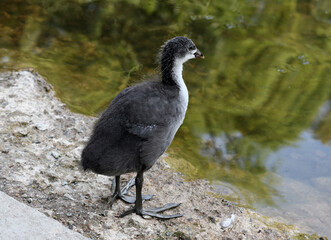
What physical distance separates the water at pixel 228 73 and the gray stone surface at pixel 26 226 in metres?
1.86

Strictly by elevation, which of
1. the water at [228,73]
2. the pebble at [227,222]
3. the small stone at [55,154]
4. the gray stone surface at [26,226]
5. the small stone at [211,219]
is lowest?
the small stone at [55,154]

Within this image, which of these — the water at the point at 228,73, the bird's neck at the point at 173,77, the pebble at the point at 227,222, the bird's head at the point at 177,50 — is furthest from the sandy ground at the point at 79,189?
the bird's head at the point at 177,50

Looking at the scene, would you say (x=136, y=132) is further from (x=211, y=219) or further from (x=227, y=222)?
(x=227, y=222)

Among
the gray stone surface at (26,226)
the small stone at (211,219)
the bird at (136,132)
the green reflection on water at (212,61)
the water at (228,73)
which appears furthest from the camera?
the green reflection on water at (212,61)

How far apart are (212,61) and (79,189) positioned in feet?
10.9

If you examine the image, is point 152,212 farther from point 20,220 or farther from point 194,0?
point 194,0

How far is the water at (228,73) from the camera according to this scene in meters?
4.77

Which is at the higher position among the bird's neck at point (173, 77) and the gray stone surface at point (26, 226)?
the bird's neck at point (173, 77)

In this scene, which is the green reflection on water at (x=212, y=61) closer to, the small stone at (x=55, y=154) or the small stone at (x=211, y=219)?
the small stone at (x=211, y=219)

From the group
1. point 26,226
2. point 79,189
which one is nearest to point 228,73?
point 79,189

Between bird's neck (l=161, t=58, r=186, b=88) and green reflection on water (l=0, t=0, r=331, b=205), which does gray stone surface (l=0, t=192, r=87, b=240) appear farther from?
green reflection on water (l=0, t=0, r=331, b=205)

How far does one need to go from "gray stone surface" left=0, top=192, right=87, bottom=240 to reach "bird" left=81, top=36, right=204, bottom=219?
0.59 metres

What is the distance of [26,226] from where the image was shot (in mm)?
3020

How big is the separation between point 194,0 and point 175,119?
487cm
